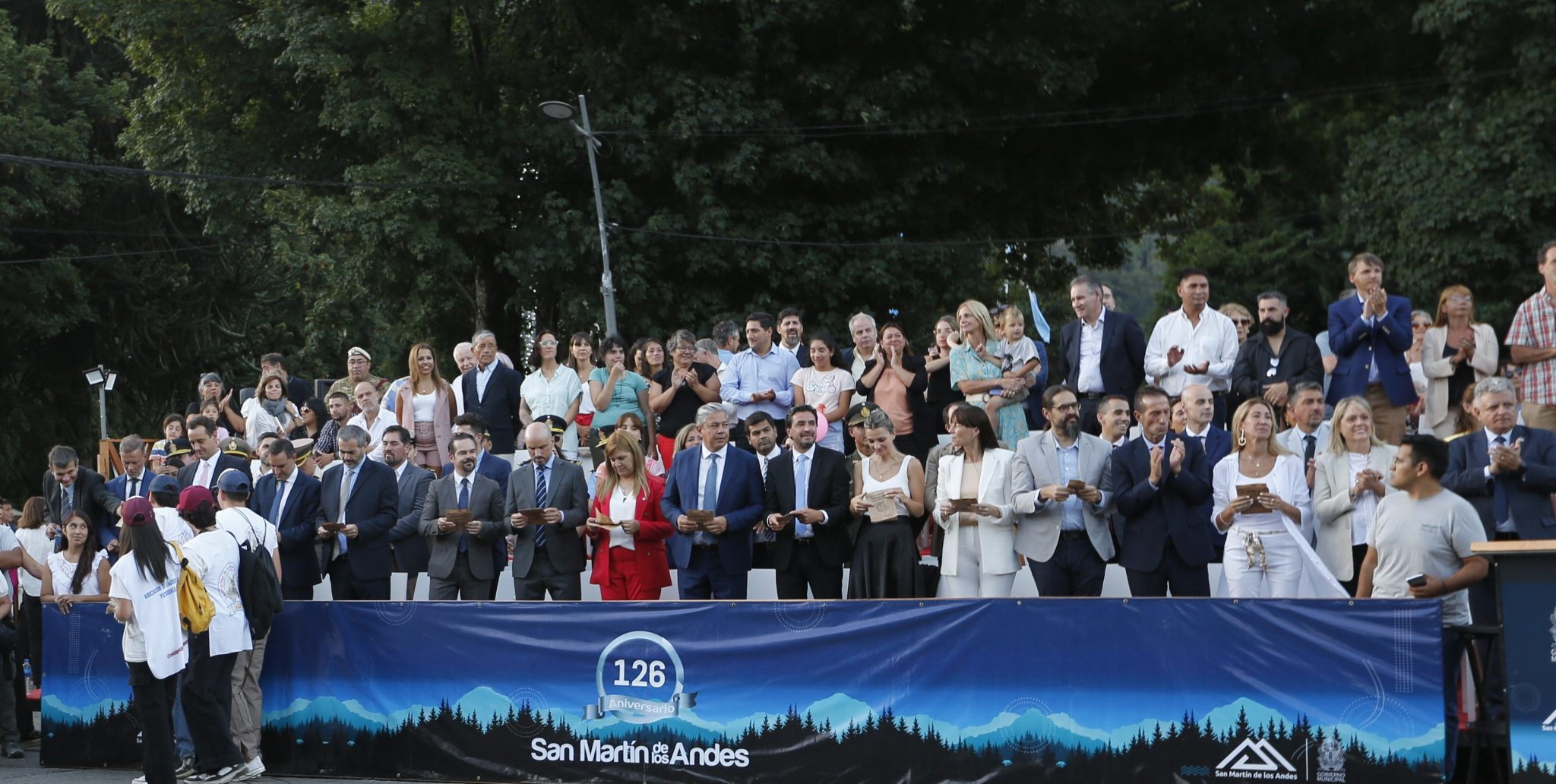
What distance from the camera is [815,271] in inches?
1010

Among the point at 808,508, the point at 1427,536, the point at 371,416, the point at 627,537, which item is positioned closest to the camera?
the point at 1427,536

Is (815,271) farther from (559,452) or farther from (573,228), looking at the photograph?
(559,452)

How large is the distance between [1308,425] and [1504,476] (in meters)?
1.81

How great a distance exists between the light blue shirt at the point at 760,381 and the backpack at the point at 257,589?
4.69m

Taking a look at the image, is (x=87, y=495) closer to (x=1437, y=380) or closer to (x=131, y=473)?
→ (x=131, y=473)

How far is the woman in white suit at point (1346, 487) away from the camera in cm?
980

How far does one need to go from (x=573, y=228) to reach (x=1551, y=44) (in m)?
15.5

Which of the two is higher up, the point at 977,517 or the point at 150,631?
the point at 977,517

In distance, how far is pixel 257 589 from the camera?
1051 cm

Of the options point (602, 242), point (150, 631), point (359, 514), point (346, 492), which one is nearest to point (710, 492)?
point (359, 514)

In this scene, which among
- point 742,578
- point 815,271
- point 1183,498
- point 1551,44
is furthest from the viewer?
point 815,271

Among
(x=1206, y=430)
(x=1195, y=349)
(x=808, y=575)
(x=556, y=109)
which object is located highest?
(x=556, y=109)

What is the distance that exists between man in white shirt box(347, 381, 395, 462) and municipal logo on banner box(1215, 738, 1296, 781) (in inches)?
349

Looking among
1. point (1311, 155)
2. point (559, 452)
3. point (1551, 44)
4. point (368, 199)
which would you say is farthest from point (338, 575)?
point (1311, 155)
